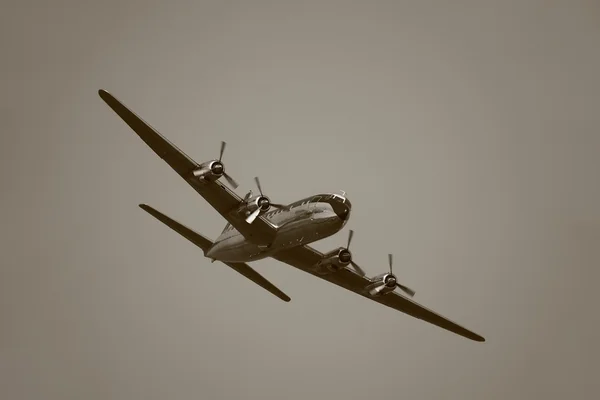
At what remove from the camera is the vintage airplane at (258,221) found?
3167cm

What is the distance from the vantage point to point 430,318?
41.1m

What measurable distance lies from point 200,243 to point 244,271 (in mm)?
2740

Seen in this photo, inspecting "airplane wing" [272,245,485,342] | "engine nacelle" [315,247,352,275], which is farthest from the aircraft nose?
"airplane wing" [272,245,485,342]

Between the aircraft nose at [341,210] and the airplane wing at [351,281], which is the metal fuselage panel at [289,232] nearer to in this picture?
the aircraft nose at [341,210]

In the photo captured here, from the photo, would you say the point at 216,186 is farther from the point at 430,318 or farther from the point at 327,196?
the point at 430,318

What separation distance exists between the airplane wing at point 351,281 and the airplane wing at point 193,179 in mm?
2660

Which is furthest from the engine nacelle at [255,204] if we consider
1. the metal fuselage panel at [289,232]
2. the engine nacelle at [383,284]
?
the engine nacelle at [383,284]

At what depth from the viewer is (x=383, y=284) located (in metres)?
37.9

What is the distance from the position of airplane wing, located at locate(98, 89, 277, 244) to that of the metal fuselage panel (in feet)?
2.03

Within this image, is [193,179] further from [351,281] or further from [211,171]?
[351,281]

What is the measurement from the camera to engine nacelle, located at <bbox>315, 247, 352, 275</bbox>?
36.4 metres

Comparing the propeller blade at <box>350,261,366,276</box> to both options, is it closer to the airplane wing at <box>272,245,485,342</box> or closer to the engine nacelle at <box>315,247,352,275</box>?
the engine nacelle at <box>315,247,352,275</box>

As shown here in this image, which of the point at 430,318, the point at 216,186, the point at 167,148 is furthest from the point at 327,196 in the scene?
the point at 430,318

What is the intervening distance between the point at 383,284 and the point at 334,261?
3.15m
